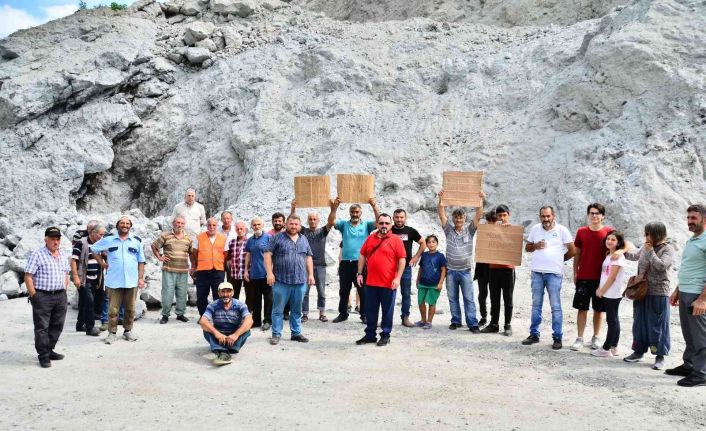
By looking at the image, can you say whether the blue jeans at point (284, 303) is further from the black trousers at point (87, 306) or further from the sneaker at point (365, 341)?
the black trousers at point (87, 306)

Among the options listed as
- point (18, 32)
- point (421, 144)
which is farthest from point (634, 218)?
point (18, 32)

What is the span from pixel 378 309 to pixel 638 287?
3153 millimetres

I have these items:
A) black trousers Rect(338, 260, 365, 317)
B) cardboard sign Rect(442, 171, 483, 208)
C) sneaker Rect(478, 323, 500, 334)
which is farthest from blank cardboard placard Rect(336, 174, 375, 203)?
sneaker Rect(478, 323, 500, 334)

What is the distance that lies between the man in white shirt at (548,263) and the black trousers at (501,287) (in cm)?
55

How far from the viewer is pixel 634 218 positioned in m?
12.4

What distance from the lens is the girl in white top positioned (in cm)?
725

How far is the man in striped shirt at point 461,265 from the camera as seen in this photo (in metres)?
8.81

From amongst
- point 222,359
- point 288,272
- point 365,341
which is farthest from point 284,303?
point 222,359

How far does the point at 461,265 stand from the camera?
8.85 meters

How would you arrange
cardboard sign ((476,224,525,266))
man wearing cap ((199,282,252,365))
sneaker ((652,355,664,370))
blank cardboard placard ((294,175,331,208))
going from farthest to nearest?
blank cardboard placard ((294,175,331,208)), cardboard sign ((476,224,525,266)), man wearing cap ((199,282,252,365)), sneaker ((652,355,664,370))

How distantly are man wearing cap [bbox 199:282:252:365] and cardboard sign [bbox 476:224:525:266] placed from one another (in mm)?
3469

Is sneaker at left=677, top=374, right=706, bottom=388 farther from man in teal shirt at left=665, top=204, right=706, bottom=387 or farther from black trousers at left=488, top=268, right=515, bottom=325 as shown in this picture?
black trousers at left=488, top=268, right=515, bottom=325

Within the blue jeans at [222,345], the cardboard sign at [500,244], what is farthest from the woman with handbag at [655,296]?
the blue jeans at [222,345]

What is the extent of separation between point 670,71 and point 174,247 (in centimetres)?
1185
